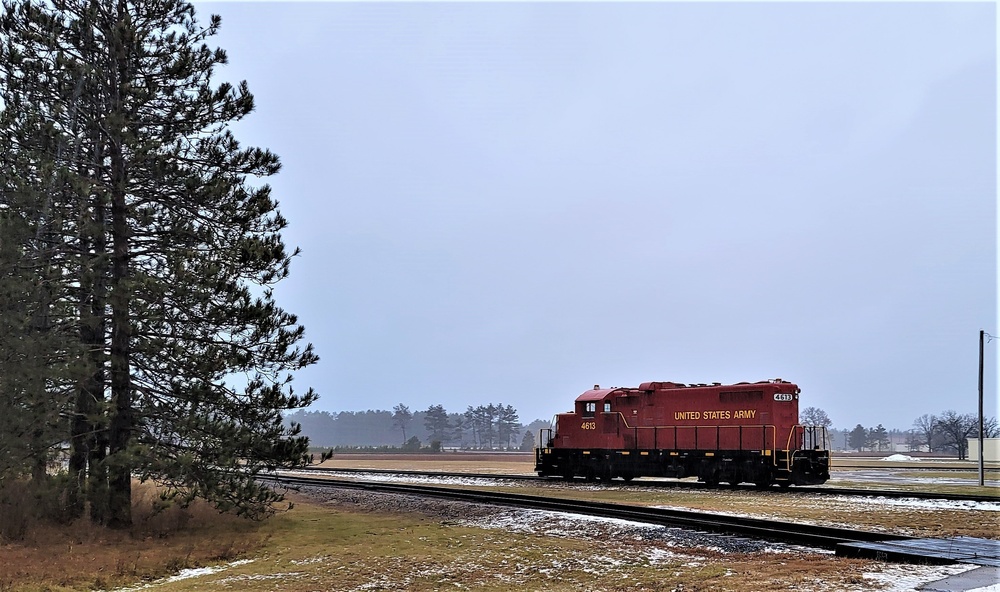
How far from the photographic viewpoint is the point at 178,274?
1922 centimetres

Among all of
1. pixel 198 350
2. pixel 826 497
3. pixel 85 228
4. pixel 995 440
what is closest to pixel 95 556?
pixel 198 350

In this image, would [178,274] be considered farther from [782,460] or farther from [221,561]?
[782,460]

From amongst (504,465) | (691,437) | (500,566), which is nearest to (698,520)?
(500,566)

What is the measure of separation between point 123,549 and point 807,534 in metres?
15.3

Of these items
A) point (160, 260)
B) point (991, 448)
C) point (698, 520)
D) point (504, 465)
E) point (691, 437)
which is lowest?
point (504, 465)

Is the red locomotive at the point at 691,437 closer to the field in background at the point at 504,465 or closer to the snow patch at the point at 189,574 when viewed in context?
the field in background at the point at 504,465

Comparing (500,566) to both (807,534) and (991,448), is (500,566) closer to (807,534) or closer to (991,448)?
(807,534)

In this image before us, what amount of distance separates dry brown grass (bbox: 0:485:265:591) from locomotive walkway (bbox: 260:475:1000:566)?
8.88 m

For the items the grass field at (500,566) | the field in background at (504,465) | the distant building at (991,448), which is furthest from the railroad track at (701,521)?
the distant building at (991,448)

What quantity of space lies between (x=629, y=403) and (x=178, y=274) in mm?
22454

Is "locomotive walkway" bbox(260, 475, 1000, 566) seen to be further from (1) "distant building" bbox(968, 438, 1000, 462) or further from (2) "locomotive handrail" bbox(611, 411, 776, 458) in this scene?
(1) "distant building" bbox(968, 438, 1000, 462)

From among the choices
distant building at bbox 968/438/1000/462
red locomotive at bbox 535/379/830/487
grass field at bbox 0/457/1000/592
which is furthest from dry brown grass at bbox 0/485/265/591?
distant building at bbox 968/438/1000/462

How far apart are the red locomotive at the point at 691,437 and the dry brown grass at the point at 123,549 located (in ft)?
61.9

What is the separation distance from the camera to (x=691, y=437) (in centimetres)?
3331
